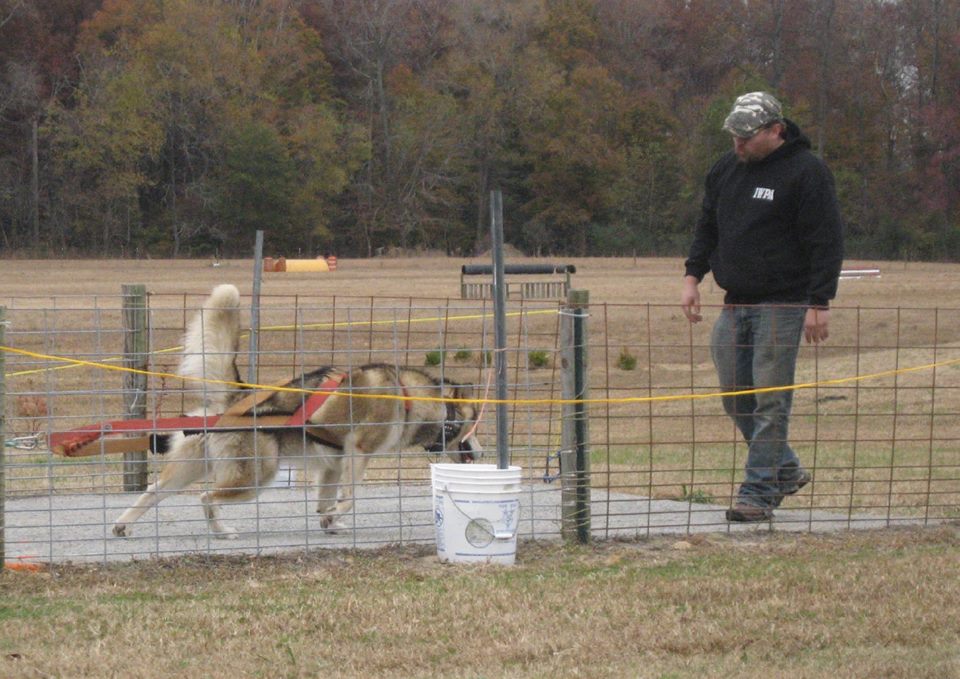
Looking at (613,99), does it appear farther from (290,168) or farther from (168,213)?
(168,213)

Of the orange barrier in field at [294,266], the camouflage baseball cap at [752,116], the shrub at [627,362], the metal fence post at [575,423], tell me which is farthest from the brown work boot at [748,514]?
the orange barrier in field at [294,266]

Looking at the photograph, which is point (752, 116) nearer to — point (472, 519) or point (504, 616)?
point (472, 519)

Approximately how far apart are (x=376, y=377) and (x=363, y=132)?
184ft

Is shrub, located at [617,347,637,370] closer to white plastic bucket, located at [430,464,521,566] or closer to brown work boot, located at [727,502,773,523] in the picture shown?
brown work boot, located at [727,502,773,523]

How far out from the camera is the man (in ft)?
24.6

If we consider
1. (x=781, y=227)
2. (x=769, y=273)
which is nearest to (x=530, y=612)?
(x=769, y=273)

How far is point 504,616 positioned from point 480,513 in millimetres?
1126

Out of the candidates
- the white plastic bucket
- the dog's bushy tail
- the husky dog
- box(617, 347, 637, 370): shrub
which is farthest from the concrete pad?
box(617, 347, 637, 370): shrub

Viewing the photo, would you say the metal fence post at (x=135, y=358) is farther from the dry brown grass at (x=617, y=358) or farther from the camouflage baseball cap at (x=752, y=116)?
the camouflage baseball cap at (x=752, y=116)

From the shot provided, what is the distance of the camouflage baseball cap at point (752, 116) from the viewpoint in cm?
745

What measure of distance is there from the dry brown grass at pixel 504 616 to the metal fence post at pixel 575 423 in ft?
0.76

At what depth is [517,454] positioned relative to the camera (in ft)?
32.7

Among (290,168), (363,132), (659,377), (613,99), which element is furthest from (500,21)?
(659,377)

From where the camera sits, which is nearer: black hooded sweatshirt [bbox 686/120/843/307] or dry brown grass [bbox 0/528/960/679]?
dry brown grass [bbox 0/528/960/679]
